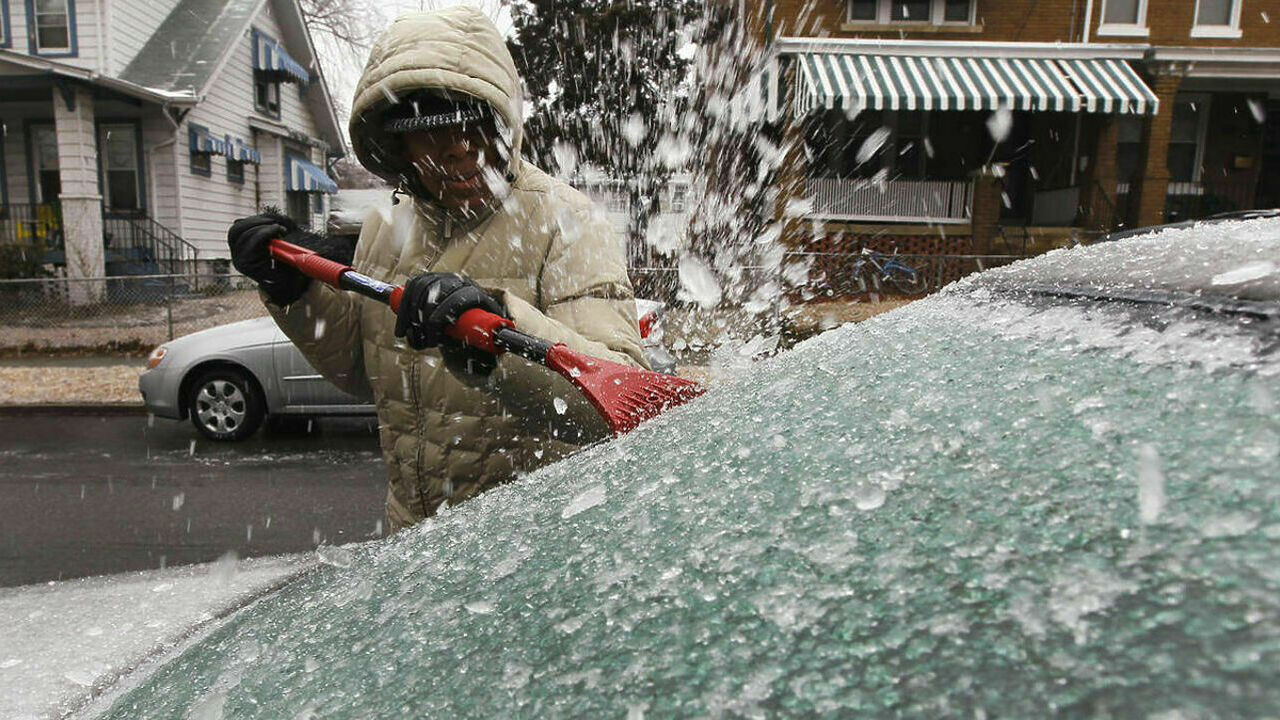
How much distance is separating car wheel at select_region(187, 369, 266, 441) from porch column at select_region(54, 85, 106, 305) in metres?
9.85

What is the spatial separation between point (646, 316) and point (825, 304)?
7156 mm

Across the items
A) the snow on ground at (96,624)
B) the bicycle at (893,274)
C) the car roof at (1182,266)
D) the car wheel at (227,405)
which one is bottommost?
the car wheel at (227,405)

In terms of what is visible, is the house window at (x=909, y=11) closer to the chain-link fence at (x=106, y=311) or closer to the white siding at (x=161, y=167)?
the chain-link fence at (x=106, y=311)

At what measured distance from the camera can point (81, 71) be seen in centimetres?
1523

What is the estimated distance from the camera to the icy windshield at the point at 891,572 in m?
0.55

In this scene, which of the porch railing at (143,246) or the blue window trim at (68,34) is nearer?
the blue window trim at (68,34)

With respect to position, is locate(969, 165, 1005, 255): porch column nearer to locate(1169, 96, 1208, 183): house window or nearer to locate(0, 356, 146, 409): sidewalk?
locate(1169, 96, 1208, 183): house window

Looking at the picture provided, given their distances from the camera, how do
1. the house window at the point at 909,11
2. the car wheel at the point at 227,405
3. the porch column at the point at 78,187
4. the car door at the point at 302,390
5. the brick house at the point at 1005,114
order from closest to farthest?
1. the car door at the point at 302,390
2. the car wheel at the point at 227,405
3. the brick house at the point at 1005,114
4. the porch column at the point at 78,187
5. the house window at the point at 909,11

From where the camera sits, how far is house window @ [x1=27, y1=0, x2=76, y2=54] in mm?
16470

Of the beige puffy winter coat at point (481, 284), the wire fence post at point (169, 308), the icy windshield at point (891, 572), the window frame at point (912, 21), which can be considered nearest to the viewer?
the icy windshield at point (891, 572)

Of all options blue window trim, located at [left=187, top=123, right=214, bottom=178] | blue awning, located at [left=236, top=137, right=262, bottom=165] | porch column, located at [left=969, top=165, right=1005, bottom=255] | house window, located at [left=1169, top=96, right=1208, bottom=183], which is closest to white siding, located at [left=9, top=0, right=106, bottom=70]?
blue window trim, located at [left=187, top=123, right=214, bottom=178]

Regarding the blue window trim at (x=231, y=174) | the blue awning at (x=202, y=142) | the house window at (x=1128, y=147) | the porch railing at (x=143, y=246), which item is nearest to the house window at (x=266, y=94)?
the blue window trim at (x=231, y=174)

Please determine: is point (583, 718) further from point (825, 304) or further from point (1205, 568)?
point (825, 304)

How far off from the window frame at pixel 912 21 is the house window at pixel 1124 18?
8.89ft
